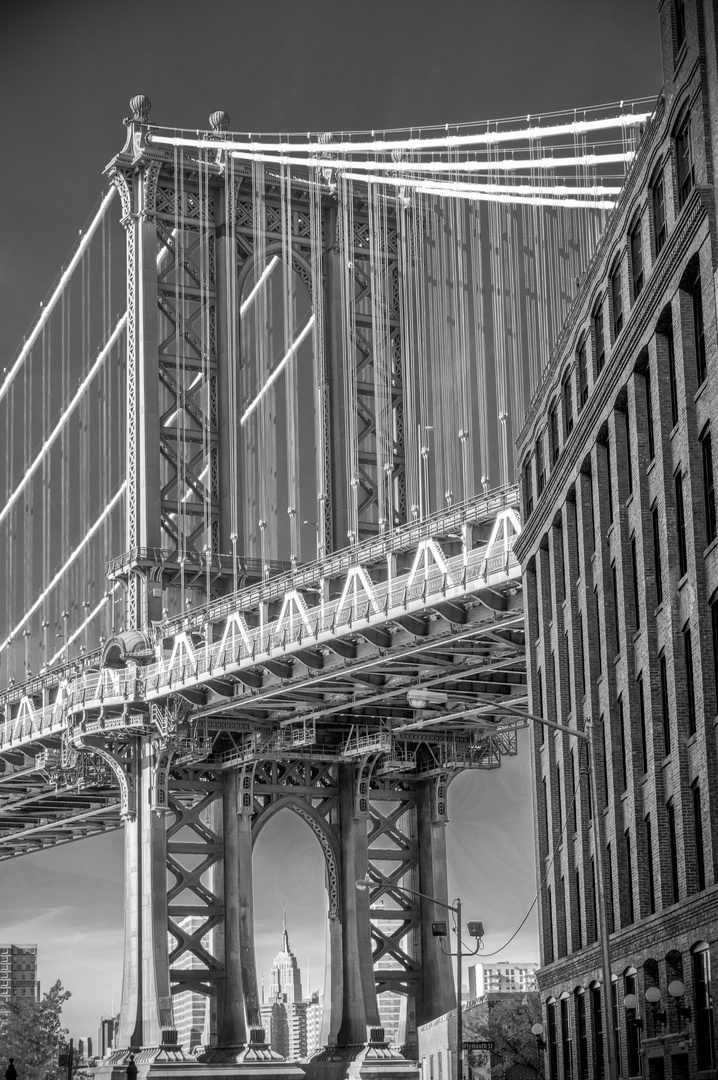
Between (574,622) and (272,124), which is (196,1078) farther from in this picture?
(272,124)

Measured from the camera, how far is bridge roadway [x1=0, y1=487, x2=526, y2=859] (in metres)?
70.9

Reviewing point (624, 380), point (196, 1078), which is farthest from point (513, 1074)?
point (624, 380)

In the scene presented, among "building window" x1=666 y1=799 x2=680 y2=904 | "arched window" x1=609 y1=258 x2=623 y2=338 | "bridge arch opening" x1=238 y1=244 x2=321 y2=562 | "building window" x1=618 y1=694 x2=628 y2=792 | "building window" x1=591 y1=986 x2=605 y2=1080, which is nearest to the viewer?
"building window" x1=666 y1=799 x2=680 y2=904

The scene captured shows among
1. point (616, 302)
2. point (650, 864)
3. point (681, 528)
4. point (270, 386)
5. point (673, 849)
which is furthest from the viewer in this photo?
point (270, 386)

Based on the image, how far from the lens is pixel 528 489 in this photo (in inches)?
2499

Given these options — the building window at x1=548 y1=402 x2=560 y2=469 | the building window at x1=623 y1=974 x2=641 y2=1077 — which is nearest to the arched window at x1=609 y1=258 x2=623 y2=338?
the building window at x1=548 y1=402 x2=560 y2=469

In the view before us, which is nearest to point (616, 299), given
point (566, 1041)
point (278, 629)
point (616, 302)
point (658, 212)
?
point (616, 302)

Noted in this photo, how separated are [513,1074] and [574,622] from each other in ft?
145

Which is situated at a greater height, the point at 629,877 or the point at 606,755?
the point at 606,755

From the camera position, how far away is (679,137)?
40.2 metres

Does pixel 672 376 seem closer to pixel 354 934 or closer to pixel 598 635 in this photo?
pixel 598 635

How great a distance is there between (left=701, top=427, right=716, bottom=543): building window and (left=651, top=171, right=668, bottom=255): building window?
5.51 metres

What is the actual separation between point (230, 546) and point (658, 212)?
176 ft

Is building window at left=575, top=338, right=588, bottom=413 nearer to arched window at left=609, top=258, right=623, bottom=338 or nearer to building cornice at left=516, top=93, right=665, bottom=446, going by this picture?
building cornice at left=516, top=93, right=665, bottom=446
